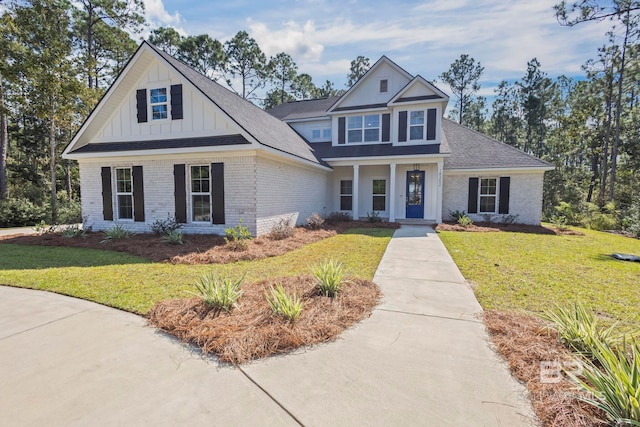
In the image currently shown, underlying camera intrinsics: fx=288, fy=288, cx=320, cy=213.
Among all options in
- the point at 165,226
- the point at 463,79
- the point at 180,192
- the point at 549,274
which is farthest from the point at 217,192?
the point at 463,79

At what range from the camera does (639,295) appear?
15.5 ft

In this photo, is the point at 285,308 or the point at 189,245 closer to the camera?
the point at 285,308

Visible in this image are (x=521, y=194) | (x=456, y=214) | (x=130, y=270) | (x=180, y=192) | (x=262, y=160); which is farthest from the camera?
(x=456, y=214)

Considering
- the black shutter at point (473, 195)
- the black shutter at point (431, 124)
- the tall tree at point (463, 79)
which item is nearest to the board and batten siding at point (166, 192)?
the black shutter at point (431, 124)

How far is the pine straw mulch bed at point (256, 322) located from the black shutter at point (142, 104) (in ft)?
28.9

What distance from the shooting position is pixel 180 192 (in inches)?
391

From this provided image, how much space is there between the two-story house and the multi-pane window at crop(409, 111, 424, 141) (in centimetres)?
5

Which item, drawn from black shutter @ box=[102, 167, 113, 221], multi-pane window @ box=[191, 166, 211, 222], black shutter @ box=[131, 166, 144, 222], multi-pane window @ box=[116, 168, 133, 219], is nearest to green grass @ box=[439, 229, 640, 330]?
multi-pane window @ box=[191, 166, 211, 222]

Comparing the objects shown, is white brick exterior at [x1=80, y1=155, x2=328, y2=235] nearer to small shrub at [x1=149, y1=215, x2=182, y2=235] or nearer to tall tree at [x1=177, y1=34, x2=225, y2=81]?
small shrub at [x1=149, y1=215, x2=182, y2=235]

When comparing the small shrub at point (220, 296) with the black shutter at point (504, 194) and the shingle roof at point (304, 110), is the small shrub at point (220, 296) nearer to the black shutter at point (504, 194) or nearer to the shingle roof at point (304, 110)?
the black shutter at point (504, 194)

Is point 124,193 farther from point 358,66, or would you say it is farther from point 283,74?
point 358,66

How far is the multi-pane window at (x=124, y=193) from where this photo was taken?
10898 millimetres

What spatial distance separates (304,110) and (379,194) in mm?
7704

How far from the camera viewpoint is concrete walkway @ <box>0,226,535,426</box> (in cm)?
216
